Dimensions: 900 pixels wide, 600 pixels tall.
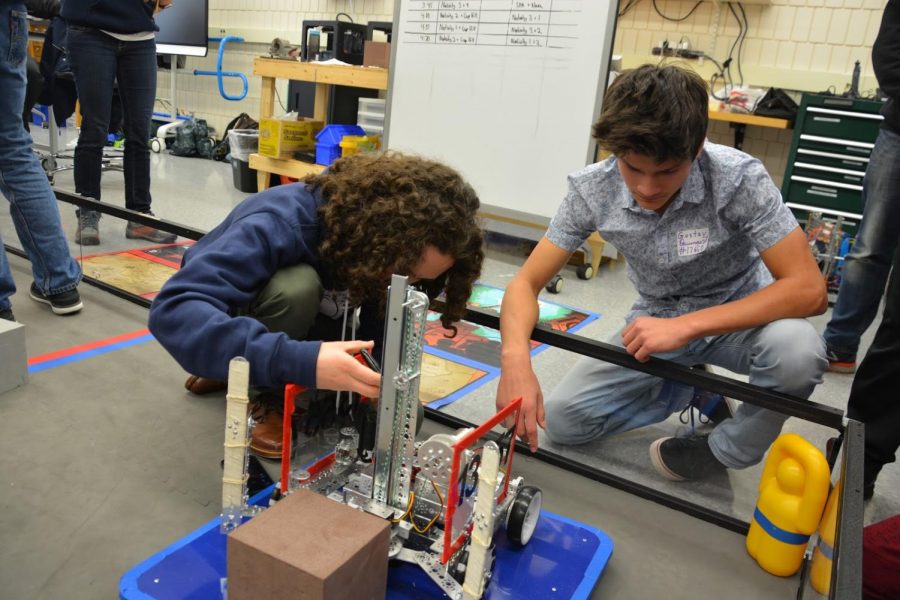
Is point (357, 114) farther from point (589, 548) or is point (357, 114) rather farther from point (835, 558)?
point (835, 558)

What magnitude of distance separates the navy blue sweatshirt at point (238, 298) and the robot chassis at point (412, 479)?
0.06 metres

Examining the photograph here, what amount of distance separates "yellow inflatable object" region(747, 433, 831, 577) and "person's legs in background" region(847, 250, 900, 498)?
0.98ft

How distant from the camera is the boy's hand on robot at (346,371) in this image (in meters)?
0.94

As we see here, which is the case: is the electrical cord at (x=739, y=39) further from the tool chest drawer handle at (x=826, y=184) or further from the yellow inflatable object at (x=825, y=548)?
the yellow inflatable object at (x=825, y=548)

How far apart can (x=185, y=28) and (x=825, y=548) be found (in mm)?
5602

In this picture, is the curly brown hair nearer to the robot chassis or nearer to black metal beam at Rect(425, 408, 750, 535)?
the robot chassis

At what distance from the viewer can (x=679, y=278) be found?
1.39m

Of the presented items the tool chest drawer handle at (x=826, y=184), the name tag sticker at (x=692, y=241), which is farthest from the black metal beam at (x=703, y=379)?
the tool chest drawer handle at (x=826, y=184)

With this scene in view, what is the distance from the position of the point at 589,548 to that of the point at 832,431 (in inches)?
17.8

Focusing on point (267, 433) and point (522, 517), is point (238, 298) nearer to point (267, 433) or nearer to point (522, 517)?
point (267, 433)

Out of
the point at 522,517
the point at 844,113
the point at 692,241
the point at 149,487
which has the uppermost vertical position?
the point at 844,113

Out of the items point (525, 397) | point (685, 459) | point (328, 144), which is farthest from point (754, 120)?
point (525, 397)

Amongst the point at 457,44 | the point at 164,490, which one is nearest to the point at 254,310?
the point at 164,490

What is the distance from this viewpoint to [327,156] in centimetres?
342
